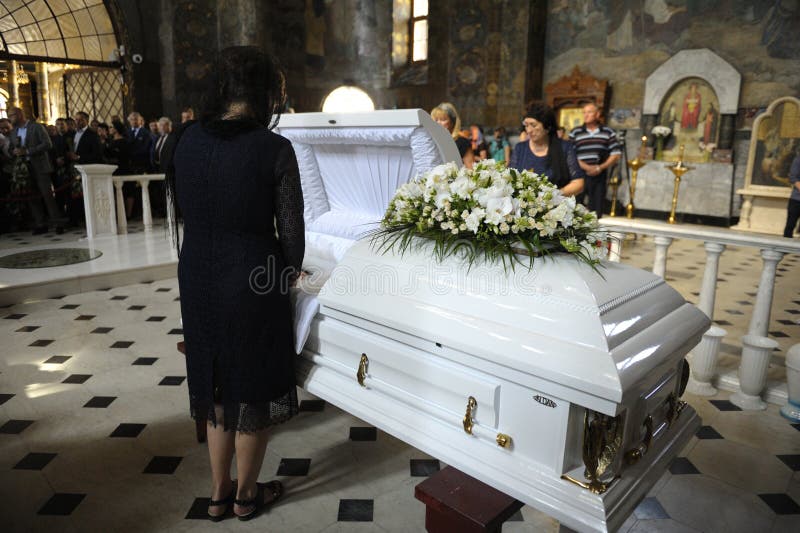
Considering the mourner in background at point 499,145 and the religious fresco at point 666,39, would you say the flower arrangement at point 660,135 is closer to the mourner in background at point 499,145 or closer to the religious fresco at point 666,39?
the religious fresco at point 666,39

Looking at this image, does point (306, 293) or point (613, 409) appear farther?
point (306, 293)

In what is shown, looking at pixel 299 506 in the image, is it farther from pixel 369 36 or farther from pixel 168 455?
pixel 369 36

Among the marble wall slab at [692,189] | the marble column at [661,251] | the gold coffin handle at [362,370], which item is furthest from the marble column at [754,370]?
the marble wall slab at [692,189]

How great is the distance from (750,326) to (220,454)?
3.04m

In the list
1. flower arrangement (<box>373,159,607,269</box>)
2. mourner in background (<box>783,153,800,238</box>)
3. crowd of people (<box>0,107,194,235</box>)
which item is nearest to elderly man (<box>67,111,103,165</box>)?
crowd of people (<box>0,107,194,235</box>)

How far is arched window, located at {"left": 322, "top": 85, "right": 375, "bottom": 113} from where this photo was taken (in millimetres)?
15750

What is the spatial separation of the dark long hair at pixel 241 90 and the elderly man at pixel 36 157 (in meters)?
7.28

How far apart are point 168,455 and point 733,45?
38.1 feet

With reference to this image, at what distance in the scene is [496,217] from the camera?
1.59 m

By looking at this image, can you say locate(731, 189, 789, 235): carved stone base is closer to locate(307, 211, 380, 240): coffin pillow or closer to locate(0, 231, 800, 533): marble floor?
locate(0, 231, 800, 533): marble floor

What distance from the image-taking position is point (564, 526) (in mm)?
1424

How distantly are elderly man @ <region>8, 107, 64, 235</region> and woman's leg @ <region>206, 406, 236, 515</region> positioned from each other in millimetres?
7110

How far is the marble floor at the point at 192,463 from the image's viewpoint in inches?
83.7

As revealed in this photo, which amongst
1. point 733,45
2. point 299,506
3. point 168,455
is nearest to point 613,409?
point 299,506
